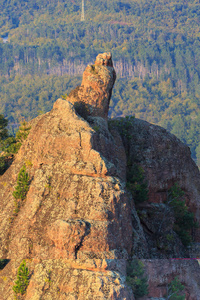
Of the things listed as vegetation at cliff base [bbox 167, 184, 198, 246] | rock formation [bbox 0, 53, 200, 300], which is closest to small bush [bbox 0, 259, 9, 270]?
rock formation [bbox 0, 53, 200, 300]

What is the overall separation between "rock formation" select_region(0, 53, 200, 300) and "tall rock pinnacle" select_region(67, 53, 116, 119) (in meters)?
0.09

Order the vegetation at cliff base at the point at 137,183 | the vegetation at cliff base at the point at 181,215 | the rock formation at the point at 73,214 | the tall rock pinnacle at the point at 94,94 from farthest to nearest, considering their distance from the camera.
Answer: the vegetation at cliff base at the point at 181,215 < the vegetation at cliff base at the point at 137,183 < the tall rock pinnacle at the point at 94,94 < the rock formation at the point at 73,214

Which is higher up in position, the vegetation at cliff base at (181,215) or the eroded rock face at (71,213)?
the eroded rock face at (71,213)

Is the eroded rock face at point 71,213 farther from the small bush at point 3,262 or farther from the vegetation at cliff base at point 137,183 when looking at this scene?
the vegetation at cliff base at point 137,183

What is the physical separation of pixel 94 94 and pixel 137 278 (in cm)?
1765

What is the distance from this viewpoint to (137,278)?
39.4 meters

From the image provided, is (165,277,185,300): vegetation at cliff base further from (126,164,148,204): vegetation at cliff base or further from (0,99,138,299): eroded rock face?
(126,164,148,204): vegetation at cliff base

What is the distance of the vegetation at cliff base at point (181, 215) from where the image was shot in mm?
55125

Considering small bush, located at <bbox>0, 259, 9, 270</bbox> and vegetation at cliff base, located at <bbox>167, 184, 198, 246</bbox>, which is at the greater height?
small bush, located at <bbox>0, 259, 9, 270</bbox>

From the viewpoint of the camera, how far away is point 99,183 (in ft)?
126

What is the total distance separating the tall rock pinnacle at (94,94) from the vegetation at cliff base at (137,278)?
14649mm

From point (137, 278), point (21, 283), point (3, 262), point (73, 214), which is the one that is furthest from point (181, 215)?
point (21, 283)

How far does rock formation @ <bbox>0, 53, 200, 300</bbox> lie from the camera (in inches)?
1398


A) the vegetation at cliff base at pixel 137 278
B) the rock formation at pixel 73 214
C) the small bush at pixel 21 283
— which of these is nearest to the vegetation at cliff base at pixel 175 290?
the vegetation at cliff base at pixel 137 278
